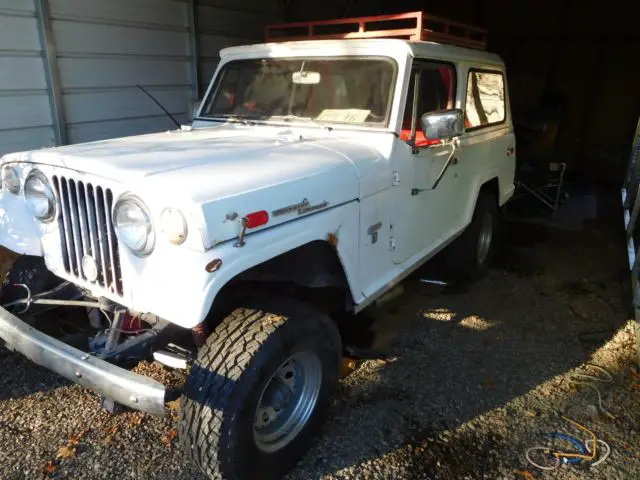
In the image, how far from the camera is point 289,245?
91.0 inches

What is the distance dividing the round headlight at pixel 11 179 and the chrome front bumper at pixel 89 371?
26.5 inches

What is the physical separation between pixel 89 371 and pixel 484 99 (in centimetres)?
374

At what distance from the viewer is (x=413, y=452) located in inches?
108

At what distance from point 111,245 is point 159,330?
50 cm

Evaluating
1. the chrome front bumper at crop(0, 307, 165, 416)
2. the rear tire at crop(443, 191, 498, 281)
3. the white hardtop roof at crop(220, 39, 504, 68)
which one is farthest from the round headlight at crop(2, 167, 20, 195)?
the rear tire at crop(443, 191, 498, 281)

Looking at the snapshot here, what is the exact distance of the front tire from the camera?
216 centimetres

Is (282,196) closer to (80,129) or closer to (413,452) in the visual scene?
(413,452)

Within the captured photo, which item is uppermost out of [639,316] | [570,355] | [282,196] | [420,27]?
[420,27]

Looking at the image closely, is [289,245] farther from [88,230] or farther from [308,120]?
[308,120]

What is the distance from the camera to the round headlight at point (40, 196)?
2.43 m

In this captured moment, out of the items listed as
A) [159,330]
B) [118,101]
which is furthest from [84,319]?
[118,101]

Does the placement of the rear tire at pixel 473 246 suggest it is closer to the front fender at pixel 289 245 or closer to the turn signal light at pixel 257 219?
the front fender at pixel 289 245

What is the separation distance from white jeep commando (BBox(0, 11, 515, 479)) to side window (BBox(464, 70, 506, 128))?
0.30 meters

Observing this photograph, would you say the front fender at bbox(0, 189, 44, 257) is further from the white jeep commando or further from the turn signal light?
the turn signal light
